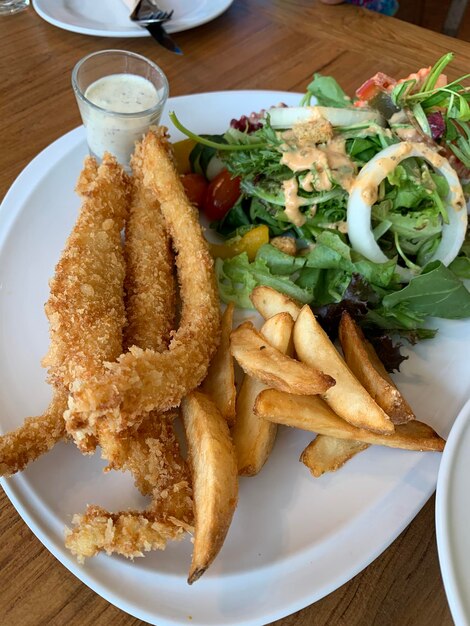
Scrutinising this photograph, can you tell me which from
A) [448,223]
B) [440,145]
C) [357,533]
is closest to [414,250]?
[448,223]

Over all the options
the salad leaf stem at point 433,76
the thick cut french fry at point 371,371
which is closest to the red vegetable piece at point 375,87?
the salad leaf stem at point 433,76

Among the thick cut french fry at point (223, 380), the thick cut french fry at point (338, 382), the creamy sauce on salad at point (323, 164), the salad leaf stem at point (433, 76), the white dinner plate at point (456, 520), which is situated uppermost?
the salad leaf stem at point (433, 76)

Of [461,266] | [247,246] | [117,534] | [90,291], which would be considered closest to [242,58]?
[247,246]

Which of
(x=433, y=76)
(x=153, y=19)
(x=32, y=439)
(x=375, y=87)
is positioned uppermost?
(x=433, y=76)

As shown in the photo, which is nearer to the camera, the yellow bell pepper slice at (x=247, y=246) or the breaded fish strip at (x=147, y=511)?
the breaded fish strip at (x=147, y=511)

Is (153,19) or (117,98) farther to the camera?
(153,19)

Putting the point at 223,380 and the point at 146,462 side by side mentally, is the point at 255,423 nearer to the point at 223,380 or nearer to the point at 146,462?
the point at 223,380

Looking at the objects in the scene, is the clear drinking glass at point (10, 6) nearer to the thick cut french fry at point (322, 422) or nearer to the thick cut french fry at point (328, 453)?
the thick cut french fry at point (322, 422)

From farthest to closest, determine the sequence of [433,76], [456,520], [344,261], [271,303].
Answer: [433,76]
[344,261]
[271,303]
[456,520]
